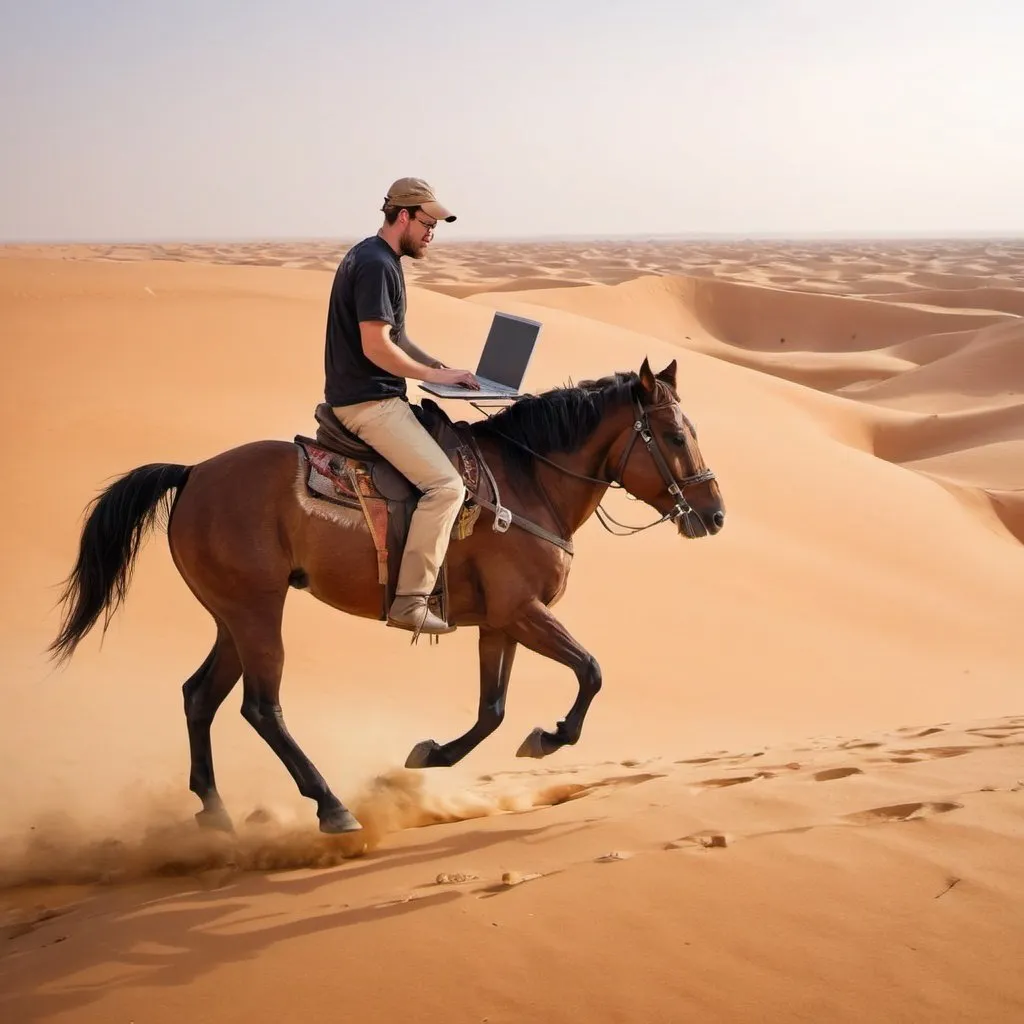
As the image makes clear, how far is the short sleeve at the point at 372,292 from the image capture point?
5.65 meters

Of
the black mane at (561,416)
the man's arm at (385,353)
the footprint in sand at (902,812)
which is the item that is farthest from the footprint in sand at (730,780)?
the man's arm at (385,353)

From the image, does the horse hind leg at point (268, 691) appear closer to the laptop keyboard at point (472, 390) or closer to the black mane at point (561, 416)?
the laptop keyboard at point (472, 390)

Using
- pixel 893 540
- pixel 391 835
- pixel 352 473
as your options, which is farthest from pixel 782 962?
pixel 893 540

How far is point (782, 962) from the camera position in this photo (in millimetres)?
3785

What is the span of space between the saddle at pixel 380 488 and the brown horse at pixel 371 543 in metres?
0.07

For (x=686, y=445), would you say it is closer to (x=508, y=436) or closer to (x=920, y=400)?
(x=508, y=436)

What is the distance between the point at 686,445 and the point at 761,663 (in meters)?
5.37

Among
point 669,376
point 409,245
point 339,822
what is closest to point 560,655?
point 339,822

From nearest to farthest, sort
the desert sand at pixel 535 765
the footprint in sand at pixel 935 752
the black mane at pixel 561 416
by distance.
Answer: the desert sand at pixel 535 765 → the black mane at pixel 561 416 → the footprint in sand at pixel 935 752

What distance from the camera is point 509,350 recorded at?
631 cm

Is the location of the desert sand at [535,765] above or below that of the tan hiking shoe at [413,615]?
below

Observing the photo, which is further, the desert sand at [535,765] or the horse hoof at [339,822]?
the horse hoof at [339,822]

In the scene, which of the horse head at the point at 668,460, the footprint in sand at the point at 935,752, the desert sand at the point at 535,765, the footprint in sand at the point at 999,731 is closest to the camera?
the desert sand at the point at 535,765

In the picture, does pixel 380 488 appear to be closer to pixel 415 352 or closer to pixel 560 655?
pixel 415 352
